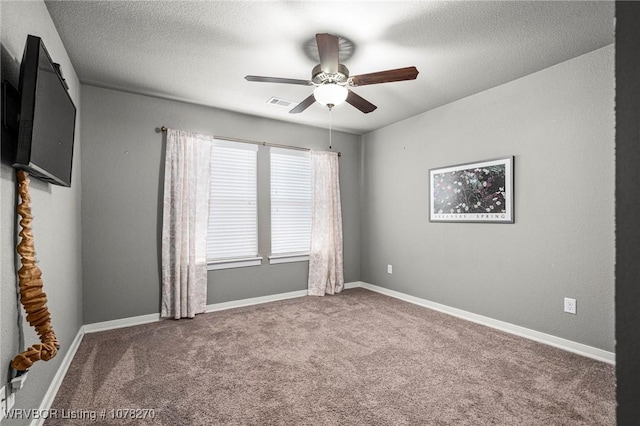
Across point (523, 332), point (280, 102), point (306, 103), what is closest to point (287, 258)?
point (280, 102)

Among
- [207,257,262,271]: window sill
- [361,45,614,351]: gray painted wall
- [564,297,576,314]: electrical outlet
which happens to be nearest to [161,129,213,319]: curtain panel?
[207,257,262,271]: window sill

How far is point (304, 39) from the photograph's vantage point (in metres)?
2.42

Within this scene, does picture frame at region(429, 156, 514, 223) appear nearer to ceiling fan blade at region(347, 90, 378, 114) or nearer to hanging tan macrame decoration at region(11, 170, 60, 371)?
ceiling fan blade at region(347, 90, 378, 114)

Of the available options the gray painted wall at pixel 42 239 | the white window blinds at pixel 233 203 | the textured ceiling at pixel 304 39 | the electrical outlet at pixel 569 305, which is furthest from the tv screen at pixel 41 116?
the electrical outlet at pixel 569 305

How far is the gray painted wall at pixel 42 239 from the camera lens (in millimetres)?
1443

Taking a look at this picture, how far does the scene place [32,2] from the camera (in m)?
1.80

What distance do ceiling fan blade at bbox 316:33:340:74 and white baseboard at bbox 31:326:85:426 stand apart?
275cm

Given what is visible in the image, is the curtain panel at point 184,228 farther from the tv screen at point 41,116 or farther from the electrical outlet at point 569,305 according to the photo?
the electrical outlet at point 569,305

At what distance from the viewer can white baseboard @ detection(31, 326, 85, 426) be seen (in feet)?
6.10

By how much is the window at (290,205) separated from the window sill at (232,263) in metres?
0.24

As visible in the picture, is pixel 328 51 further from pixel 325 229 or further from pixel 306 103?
pixel 325 229

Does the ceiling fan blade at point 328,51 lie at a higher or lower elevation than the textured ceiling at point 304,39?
lower

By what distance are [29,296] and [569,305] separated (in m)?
3.77

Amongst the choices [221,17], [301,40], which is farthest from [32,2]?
[301,40]
